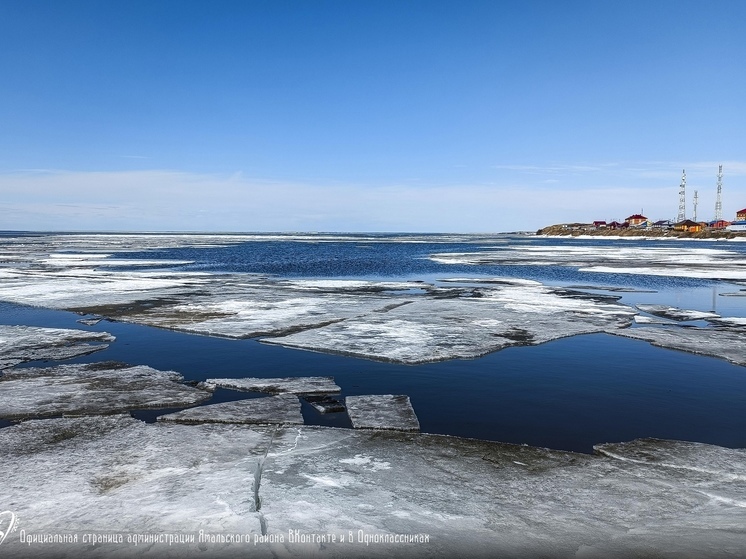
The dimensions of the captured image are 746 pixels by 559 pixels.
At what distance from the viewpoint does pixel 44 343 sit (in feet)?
33.5

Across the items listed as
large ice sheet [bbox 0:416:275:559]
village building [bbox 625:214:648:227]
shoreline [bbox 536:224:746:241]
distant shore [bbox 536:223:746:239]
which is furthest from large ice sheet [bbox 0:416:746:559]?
village building [bbox 625:214:648:227]

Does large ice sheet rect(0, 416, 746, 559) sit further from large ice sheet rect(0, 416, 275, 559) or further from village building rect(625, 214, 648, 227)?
village building rect(625, 214, 648, 227)

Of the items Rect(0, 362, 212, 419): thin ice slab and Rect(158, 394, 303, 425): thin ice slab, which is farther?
Rect(0, 362, 212, 419): thin ice slab

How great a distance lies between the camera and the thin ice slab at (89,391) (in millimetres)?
6496

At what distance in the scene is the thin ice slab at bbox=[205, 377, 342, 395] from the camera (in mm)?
7406

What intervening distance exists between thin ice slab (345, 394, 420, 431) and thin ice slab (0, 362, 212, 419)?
213 cm

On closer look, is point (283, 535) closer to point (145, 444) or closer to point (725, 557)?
point (145, 444)

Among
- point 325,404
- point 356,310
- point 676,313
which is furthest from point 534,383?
point 676,313

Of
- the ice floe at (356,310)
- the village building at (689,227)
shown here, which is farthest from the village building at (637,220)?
the ice floe at (356,310)

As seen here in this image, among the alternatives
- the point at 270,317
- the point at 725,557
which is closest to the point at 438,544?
the point at 725,557

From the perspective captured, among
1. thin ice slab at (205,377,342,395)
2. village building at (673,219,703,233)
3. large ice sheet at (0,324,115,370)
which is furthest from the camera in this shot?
village building at (673,219,703,233)

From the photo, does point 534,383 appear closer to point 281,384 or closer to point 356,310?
point 281,384

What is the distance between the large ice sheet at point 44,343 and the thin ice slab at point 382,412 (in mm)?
5825

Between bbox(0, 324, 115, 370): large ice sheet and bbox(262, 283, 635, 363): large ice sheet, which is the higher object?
bbox(262, 283, 635, 363): large ice sheet
